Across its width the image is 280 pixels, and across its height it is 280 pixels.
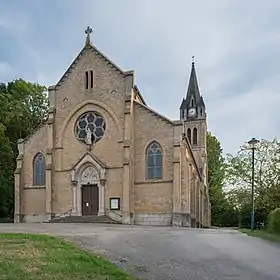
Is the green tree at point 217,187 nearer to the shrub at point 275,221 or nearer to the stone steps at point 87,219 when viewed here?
the stone steps at point 87,219

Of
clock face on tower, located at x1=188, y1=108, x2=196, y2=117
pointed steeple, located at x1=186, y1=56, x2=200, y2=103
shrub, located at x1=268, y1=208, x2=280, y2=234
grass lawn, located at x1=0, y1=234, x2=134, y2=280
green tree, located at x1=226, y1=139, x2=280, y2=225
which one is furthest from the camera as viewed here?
pointed steeple, located at x1=186, y1=56, x2=200, y2=103

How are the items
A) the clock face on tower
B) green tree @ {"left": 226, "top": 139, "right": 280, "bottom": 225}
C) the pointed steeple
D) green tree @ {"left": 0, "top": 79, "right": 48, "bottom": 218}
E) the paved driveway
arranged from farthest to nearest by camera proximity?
the pointed steeple, the clock face on tower, green tree @ {"left": 0, "top": 79, "right": 48, "bottom": 218}, green tree @ {"left": 226, "top": 139, "right": 280, "bottom": 225}, the paved driveway

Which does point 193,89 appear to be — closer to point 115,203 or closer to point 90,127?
point 90,127

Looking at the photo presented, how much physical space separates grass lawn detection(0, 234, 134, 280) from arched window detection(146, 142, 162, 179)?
74.6 ft

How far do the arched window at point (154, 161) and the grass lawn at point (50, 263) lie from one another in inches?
896

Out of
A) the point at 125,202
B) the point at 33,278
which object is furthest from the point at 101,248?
the point at 125,202

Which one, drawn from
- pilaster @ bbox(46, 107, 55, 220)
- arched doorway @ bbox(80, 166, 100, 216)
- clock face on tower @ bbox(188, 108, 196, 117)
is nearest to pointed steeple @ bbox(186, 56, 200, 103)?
clock face on tower @ bbox(188, 108, 196, 117)

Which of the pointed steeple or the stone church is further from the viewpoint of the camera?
the pointed steeple

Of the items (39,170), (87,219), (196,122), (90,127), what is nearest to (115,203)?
(87,219)

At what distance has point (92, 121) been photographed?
37.8 m

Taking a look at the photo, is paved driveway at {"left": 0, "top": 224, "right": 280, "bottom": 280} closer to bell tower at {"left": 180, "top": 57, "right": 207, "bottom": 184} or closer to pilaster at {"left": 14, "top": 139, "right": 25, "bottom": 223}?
pilaster at {"left": 14, "top": 139, "right": 25, "bottom": 223}

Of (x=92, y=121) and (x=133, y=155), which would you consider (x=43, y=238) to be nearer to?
(x=133, y=155)

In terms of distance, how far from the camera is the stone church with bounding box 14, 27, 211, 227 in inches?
1356

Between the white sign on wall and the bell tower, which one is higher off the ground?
the bell tower
